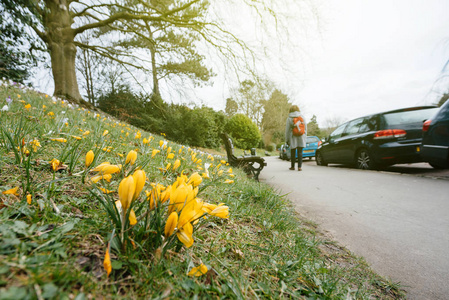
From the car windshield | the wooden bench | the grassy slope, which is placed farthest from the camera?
the car windshield

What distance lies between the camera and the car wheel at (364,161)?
596 centimetres

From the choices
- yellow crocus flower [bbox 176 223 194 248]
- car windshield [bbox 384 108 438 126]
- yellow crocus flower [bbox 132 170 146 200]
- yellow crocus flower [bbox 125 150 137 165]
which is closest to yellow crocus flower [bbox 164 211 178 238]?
yellow crocus flower [bbox 176 223 194 248]

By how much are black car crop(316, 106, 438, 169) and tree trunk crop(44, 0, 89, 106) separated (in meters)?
11.0

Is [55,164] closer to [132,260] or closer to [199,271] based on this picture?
[132,260]

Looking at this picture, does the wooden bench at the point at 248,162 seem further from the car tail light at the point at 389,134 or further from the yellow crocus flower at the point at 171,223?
the yellow crocus flower at the point at 171,223

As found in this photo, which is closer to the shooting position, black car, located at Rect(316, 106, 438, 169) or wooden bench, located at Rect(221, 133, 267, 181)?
wooden bench, located at Rect(221, 133, 267, 181)

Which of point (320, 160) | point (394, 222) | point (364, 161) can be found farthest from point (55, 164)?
point (320, 160)

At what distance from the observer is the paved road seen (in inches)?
58.5

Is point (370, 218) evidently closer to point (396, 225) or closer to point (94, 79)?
point (396, 225)

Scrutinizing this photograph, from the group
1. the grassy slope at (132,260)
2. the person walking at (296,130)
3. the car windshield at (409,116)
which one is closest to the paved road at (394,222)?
the grassy slope at (132,260)

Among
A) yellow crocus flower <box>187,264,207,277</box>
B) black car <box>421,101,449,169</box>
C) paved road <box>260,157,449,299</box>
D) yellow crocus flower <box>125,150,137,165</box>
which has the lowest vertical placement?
paved road <box>260,157,449,299</box>

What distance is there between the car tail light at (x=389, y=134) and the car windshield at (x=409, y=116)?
216mm

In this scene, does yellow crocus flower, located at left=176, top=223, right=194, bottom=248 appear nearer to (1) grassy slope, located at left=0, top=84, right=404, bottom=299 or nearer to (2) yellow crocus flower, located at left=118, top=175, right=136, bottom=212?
(1) grassy slope, located at left=0, top=84, right=404, bottom=299

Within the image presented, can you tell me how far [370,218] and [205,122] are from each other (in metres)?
11.7
